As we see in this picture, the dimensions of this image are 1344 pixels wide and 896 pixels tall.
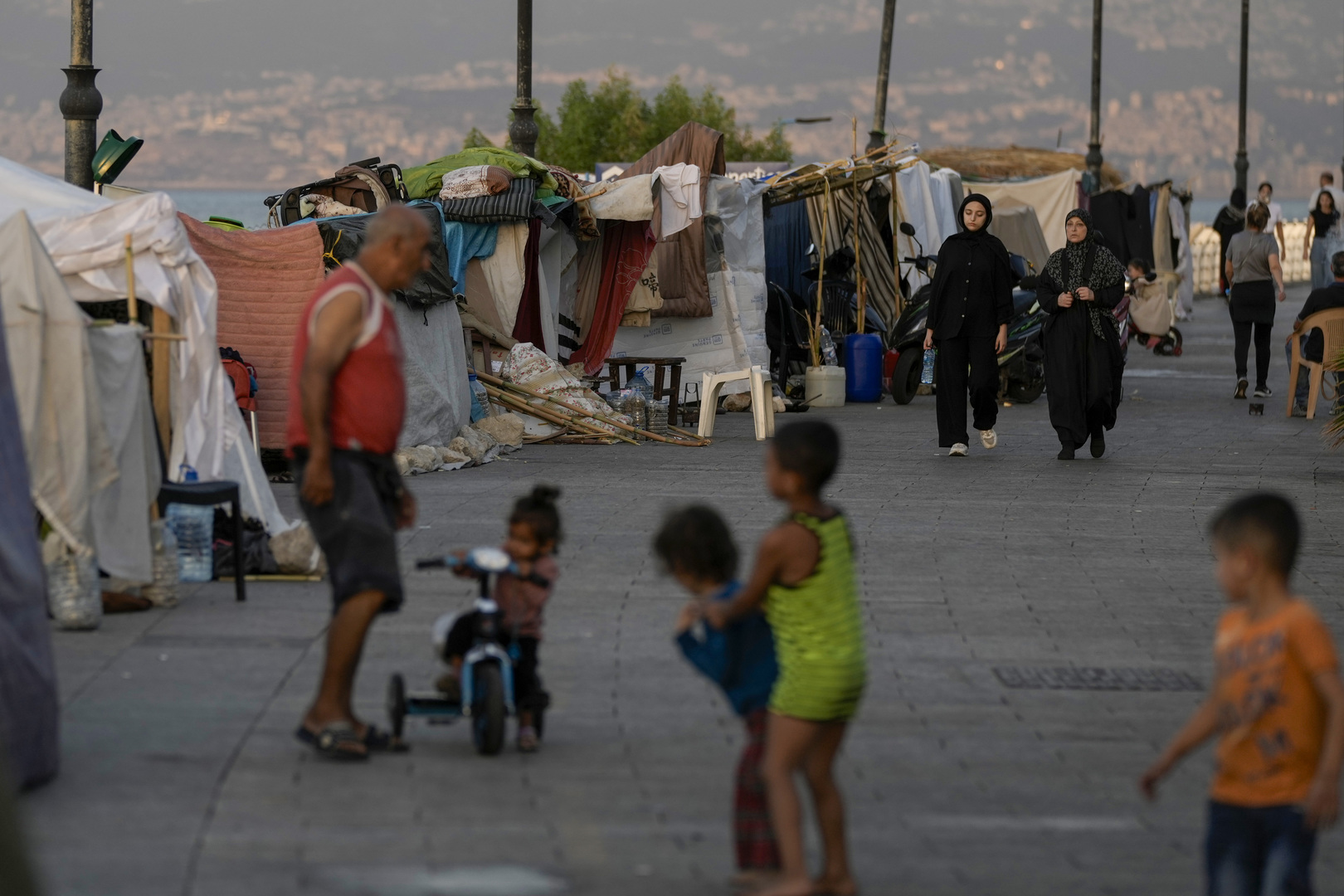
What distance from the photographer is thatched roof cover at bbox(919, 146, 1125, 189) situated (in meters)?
34.3

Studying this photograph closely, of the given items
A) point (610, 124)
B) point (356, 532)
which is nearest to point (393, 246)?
point (356, 532)

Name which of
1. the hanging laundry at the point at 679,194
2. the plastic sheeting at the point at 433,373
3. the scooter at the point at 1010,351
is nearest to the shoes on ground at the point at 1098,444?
the hanging laundry at the point at 679,194

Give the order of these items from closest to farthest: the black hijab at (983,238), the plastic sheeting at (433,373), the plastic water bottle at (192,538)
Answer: the plastic water bottle at (192,538) → the plastic sheeting at (433,373) → the black hijab at (983,238)

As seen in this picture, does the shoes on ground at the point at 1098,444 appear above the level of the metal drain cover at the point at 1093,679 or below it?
above

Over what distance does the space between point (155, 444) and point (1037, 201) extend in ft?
76.8

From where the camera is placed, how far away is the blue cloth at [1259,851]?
3461mm

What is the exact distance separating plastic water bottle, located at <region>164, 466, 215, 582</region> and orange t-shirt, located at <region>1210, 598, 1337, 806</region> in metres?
5.56

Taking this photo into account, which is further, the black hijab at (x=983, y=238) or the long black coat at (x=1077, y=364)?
the black hijab at (x=983, y=238)

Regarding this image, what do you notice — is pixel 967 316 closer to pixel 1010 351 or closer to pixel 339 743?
pixel 1010 351

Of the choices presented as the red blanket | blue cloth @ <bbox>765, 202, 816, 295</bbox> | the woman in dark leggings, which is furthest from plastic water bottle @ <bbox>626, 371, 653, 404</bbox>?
the woman in dark leggings

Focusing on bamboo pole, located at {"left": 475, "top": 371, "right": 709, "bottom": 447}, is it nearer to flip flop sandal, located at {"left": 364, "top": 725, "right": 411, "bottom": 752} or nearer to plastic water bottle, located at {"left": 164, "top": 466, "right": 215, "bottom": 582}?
plastic water bottle, located at {"left": 164, "top": 466, "right": 215, "bottom": 582}

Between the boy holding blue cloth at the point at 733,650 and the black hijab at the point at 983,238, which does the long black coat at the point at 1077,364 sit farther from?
the boy holding blue cloth at the point at 733,650

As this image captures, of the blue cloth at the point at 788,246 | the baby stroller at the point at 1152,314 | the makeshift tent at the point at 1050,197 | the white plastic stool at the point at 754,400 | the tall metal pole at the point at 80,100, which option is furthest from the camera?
the makeshift tent at the point at 1050,197

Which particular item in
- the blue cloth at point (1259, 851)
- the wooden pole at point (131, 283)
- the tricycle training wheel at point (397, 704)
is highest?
the wooden pole at point (131, 283)
